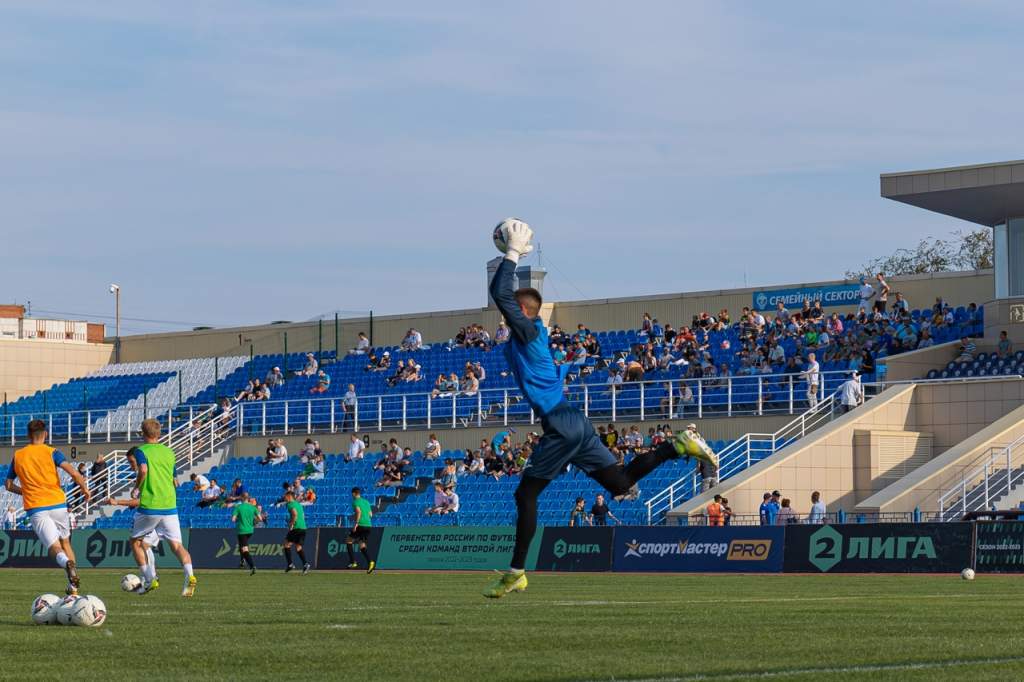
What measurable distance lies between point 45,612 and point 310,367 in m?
44.5

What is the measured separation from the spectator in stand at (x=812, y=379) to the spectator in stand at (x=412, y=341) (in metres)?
18.1

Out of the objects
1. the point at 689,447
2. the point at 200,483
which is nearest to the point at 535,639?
the point at 689,447

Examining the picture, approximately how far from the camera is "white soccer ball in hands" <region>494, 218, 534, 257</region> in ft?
42.7

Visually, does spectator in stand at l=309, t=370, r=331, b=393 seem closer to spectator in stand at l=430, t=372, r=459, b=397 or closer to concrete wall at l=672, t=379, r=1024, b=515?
spectator in stand at l=430, t=372, r=459, b=397

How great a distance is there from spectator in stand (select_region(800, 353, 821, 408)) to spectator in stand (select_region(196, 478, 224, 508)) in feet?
52.9

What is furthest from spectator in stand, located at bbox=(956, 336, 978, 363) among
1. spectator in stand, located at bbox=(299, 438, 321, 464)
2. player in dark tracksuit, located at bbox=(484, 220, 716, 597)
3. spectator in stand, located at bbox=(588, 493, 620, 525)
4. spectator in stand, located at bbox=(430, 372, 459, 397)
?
player in dark tracksuit, located at bbox=(484, 220, 716, 597)

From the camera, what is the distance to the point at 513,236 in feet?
42.7

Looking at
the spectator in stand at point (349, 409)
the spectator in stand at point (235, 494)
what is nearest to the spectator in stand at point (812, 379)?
the spectator in stand at point (349, 409)

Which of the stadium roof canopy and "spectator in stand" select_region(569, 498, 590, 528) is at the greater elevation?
the stadium roof canopy

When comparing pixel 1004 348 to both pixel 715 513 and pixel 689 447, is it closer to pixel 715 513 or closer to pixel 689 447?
pixel 715 513

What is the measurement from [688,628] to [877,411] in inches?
1114

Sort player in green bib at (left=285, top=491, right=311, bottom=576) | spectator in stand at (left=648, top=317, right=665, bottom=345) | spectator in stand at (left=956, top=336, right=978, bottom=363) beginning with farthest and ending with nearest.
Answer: spectator in stand at (left=648, top=317, right=665, bottom=345) → spectator in stand at (left=956, top=336, right=978, bottom=363) → player in green bib at (left=285, top=491, right=311, bottom=576)

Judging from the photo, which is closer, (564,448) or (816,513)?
(564,448)

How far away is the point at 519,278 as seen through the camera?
58.7 meters
